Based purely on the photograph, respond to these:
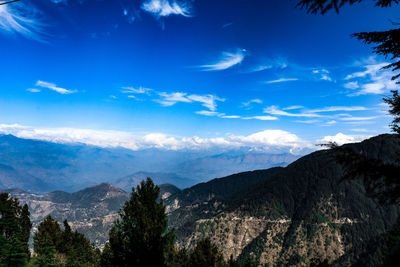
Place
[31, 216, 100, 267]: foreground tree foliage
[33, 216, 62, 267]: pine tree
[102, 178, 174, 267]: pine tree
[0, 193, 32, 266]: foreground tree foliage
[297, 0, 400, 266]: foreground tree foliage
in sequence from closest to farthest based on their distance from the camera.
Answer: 1. [297, 0, 400, 266]: foreground tree foliage
2. [102, 178, 174, 267]: pine tree
3. [0, 193, 32, 266]: foreground tree foliage
4. [33, 216, 62, 267]: pine tree
5. [31, 216, 100, 267]: foreground tree foliage

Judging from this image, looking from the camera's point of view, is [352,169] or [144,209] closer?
[352,169]

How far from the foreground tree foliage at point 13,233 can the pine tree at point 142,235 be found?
17011 millimetres

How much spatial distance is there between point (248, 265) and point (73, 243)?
44415mm

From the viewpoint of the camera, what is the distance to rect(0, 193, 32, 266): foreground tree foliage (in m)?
30.0

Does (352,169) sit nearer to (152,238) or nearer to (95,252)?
(152,238)

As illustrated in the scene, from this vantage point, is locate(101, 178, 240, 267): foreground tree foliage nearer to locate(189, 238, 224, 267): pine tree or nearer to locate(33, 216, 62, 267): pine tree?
locate(189, 238, 224, 267): pine tree

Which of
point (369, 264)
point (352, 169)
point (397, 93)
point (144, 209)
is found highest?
point (397, 93)

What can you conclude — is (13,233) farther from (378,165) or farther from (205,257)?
(378,165)

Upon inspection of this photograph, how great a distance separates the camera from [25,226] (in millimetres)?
53188

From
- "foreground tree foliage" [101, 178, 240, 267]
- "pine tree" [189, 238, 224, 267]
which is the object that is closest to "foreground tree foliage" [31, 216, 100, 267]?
"pine tree" [189, 238, 224, 267]

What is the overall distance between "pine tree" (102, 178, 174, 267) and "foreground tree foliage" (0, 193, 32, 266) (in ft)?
55.8

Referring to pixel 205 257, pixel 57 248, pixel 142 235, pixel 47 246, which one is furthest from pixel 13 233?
pixel 142 235

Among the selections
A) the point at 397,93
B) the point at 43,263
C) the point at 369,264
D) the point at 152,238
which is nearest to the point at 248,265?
the point at 152,238

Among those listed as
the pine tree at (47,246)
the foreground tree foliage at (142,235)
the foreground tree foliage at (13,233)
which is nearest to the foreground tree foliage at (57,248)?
the pine tree at (47,246)
